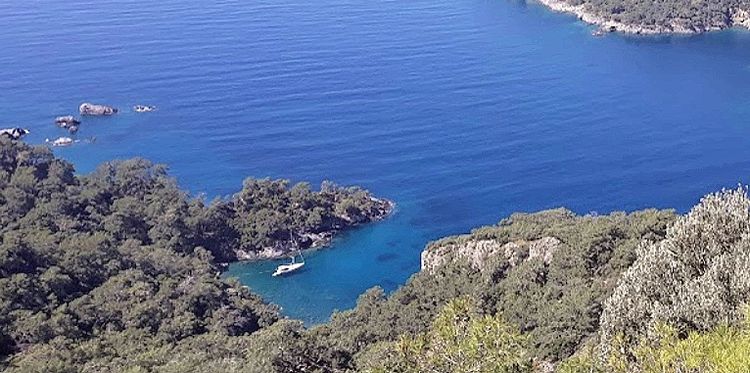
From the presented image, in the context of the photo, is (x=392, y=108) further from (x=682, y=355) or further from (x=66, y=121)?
(x=682, y=355)

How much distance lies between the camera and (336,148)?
67250 mm

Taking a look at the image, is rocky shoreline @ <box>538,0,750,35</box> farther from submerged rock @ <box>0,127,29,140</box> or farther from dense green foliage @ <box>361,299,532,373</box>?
dense green foliage @ <box>361,299,532,373</box>

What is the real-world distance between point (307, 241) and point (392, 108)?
78.5ft

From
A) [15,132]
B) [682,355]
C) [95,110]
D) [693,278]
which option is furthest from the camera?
[95,110]

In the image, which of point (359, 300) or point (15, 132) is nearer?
point (359, 300)

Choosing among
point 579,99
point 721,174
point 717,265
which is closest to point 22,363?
point 717,265

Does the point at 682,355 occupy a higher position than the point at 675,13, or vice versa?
the point at 675,13

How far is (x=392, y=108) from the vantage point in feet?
244

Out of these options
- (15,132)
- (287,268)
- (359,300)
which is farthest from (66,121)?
(359,300)

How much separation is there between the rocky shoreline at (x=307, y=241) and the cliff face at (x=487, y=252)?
51.9 ft

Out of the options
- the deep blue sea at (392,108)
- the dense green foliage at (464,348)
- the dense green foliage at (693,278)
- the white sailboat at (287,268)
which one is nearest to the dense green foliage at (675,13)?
the deep blue sea at (392,108)

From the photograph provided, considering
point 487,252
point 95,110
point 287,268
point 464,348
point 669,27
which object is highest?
point 669,27

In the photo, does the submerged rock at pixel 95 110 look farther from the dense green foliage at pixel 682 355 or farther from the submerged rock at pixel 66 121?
the dense green foliage at pixel 682 355

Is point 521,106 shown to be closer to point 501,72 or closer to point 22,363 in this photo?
point 501,72
